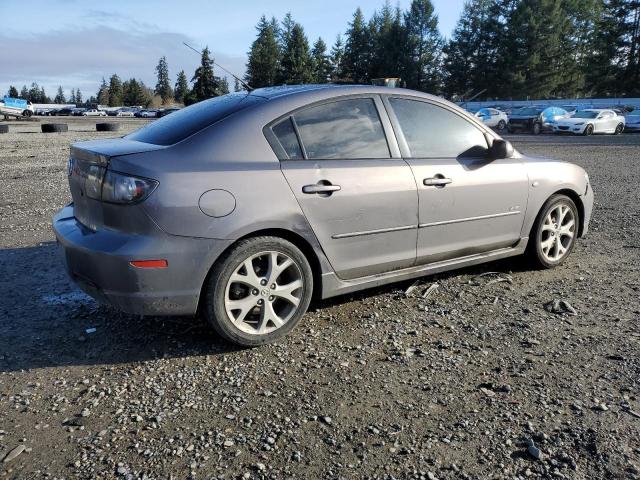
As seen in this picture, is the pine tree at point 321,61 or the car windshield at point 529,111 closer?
the car windshield at point 529,111

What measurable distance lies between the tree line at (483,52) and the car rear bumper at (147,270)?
174 feet

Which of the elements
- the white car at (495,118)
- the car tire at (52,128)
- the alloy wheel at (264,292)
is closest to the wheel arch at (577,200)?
the alloy wheel at (264,292)

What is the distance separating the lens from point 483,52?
72.6 m

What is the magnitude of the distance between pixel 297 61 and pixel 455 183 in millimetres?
82637

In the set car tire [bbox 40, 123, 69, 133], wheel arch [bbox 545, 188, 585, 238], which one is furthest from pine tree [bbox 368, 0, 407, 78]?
wheel arch [bbox 545, 188, 585, 238]

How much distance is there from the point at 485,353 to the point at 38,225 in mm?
5832

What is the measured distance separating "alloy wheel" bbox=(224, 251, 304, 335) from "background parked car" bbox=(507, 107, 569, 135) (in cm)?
3001

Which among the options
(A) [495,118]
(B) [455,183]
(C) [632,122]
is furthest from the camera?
(A) [495,118]

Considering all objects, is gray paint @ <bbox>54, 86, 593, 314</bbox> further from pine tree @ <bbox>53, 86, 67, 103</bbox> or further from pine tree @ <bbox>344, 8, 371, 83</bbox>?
pine tree @ <bbox>53, 86, 67, 103</bbox>

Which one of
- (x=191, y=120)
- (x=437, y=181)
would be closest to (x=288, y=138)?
(x=191, y=120)

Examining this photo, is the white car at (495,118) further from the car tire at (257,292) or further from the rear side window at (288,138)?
the car tire at (257,292)

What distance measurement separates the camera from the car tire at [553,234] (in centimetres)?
494

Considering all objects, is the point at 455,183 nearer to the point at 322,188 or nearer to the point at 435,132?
the point at 435,132

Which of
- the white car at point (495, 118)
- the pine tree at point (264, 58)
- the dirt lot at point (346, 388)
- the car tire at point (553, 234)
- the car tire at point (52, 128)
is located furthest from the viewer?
the pine tree at point (264, 58)
